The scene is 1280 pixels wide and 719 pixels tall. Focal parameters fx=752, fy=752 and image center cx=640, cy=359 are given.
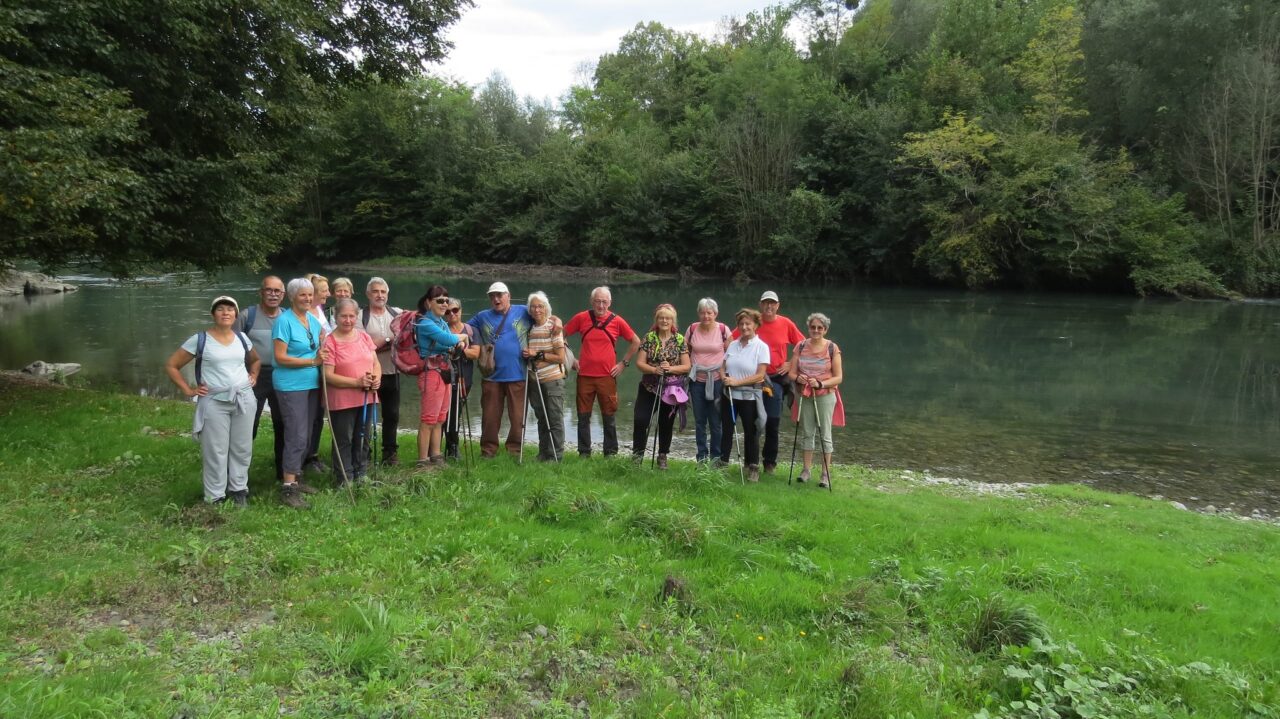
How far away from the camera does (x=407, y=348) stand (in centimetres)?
718

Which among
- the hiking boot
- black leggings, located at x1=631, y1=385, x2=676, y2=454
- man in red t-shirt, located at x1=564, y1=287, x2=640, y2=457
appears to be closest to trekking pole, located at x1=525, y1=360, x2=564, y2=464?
man in red t-shirt, located at x1=564, y1=287, x2=640, y2=457

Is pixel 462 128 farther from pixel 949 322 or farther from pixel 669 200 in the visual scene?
pixel 949 322

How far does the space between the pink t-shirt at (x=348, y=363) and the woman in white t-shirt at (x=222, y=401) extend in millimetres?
616

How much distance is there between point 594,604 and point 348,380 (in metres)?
3.14

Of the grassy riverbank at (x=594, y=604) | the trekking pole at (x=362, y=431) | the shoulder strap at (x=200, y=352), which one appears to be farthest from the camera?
the trekking pole at (x=362, y=431)

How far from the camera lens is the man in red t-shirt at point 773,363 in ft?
25.8

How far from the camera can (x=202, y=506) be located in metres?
5.72

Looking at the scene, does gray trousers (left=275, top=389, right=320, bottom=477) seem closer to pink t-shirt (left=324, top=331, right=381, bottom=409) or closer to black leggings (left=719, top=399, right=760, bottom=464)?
pink t-shirt (left=324, top=331, right=381, bottom=409)

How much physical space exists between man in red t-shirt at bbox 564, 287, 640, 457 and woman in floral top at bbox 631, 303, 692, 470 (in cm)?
20

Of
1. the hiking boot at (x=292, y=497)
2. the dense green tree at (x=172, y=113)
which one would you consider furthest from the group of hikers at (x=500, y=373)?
the dense green tree at (x=172, y=113)

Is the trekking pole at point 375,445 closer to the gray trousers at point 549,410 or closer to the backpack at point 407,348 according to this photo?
the backpack at point 407,348

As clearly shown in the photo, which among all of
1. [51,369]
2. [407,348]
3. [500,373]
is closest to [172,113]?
[407,348]

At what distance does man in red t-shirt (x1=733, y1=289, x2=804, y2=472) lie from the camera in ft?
25.8

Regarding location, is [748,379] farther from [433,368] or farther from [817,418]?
[433,368]
